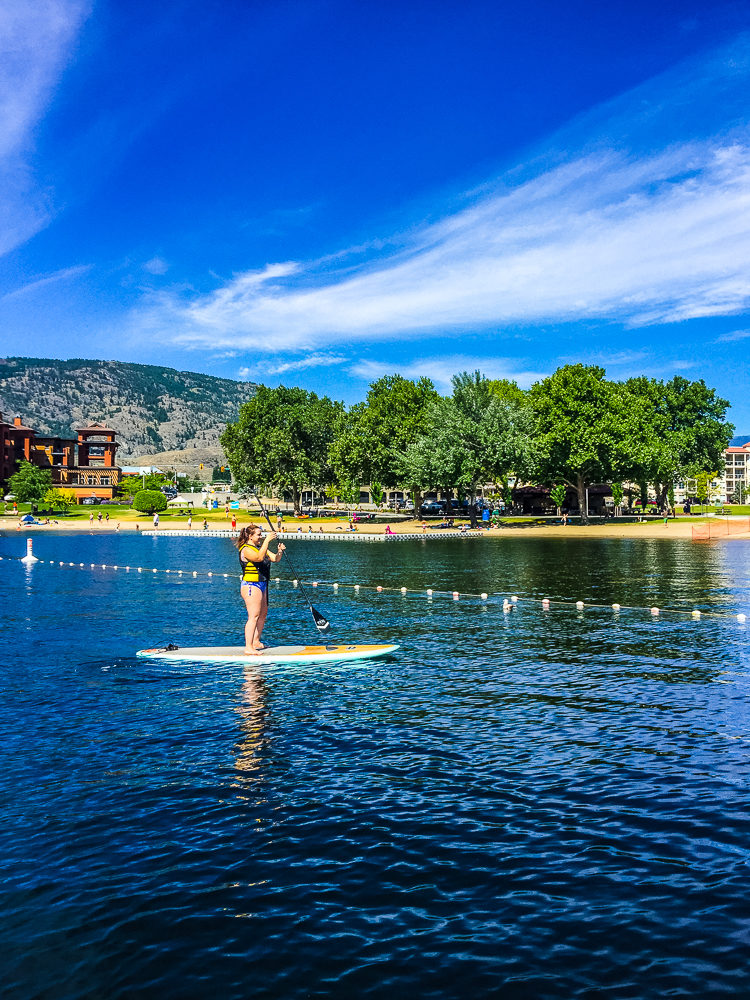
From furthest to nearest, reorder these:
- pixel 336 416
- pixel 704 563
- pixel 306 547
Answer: pixel 336 416 → pixel 306 547 → pixel 704 563

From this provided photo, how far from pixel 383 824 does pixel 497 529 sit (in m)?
92.8

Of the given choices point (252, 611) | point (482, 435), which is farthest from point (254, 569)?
point (482, 435)

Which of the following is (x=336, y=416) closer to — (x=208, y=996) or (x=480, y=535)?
(x=480, y=535)

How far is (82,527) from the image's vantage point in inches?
4658

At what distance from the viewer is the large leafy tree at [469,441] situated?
96.2 m

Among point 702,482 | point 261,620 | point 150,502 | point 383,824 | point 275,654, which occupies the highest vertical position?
point 702,482

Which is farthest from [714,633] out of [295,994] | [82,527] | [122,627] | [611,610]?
[82,527]

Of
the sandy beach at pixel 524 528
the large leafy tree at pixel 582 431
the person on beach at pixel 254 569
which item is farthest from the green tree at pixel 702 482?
the person on beach at pixel 254 569

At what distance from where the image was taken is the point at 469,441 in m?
98.4

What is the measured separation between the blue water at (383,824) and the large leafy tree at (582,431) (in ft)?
249

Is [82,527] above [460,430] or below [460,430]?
below

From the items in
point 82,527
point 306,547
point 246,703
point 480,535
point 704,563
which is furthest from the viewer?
point 82,527

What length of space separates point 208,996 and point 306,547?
73788 mm

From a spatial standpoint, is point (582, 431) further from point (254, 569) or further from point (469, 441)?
point (254, 569)
